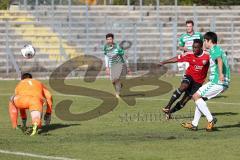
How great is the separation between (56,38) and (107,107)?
18.9m

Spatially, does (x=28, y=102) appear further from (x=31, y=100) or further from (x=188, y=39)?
(x=188, y=39)

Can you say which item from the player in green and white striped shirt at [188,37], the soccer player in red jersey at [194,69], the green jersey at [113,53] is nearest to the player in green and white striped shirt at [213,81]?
the soccer player in red jersey at [194,69]

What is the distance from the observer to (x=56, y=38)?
38125mm

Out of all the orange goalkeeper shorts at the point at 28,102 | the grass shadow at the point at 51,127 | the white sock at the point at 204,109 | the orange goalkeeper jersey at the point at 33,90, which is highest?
the orange goalkeeper jersey at the point at 33,90

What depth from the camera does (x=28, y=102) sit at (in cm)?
1375

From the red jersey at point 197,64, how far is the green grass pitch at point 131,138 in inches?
37.6

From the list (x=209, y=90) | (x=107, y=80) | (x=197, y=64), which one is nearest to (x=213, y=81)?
(x=209, y=90)

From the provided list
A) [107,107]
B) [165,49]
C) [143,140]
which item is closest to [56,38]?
[165,49]

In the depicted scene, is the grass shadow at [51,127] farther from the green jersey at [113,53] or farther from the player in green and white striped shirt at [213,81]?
the green jersey at [113,53]

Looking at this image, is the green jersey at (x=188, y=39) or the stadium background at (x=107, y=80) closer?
the stadium background at (x=107, y=80)

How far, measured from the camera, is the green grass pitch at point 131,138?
11.0m

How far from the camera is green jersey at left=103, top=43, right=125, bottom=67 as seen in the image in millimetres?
24125

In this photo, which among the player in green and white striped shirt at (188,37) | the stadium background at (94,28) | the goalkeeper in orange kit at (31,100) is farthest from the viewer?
the stadium background at (94,28)

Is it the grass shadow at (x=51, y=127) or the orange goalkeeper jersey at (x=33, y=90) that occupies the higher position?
the orange goalkeeper jersey at (x=33, y=90)
